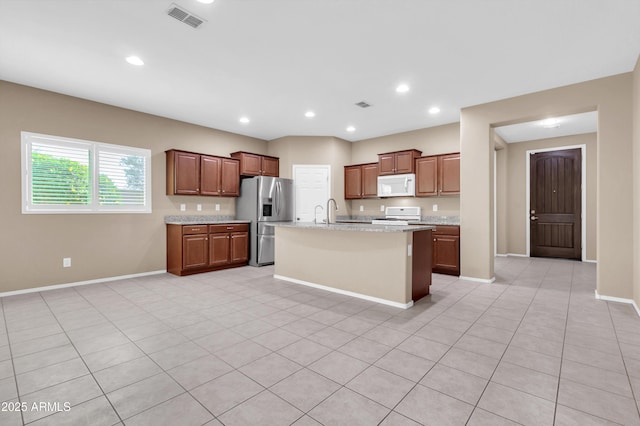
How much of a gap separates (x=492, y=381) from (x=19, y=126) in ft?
20.4

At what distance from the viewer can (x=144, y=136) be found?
5.33 meters

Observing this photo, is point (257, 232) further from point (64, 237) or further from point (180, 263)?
point (64, 237)

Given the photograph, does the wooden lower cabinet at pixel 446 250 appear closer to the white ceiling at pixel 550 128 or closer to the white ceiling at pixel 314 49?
the white ceiling at pixel 314 49

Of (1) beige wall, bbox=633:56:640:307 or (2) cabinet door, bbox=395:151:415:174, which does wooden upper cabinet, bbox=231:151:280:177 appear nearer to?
(2) cabinet door, bbox=395:151:415:174

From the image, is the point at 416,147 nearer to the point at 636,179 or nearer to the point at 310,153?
the point at 310,153

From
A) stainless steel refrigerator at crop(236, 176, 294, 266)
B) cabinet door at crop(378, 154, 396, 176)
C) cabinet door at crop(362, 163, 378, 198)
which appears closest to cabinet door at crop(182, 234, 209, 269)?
stainless steel refrigerator at crop(236, 176, 294, 266)

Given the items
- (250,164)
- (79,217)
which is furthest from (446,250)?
Answer: (79,217)

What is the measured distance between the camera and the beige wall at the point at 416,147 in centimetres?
597

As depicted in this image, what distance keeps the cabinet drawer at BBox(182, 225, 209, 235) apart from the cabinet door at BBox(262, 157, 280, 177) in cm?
198

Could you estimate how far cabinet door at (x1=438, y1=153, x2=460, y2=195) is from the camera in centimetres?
555

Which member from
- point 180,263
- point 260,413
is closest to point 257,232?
point 180,263

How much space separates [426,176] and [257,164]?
3652 mm

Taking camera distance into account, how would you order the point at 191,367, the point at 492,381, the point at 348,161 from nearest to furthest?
the point at 492,381 < the point at 191,367 < the point at 348,161

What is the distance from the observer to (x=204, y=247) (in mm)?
5523
